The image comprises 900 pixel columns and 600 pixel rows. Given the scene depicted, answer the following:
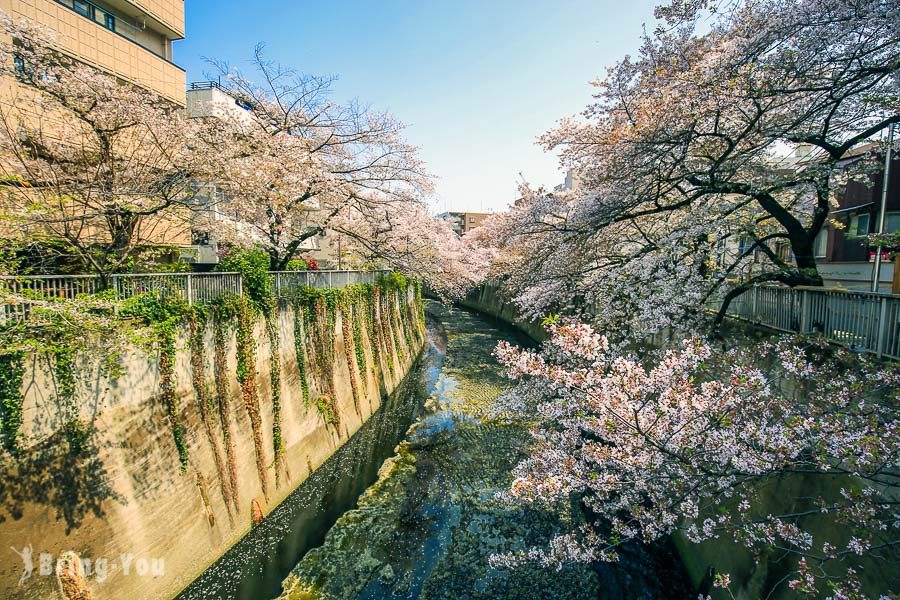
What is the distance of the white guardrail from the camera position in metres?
5.64

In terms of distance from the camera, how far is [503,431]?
558 inches

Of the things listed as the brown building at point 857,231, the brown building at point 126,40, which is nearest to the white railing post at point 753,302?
the brown building at point 857,231

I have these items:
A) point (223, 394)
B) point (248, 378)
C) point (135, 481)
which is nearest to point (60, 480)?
point (135, 481)

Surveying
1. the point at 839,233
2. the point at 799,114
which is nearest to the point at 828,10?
the point at 799,114

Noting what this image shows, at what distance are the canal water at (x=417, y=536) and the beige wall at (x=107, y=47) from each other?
14.0m

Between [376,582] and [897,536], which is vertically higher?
[897,536]

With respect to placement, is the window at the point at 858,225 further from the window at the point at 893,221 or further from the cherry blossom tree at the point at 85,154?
the cherry blossom tree at the point at 85,154

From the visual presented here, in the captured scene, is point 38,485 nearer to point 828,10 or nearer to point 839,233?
point 828,10

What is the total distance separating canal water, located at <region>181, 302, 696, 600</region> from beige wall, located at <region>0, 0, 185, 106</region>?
13993 mm

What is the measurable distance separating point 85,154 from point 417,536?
11.6m

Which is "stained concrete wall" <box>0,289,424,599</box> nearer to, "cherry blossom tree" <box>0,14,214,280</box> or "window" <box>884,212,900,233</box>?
"cherry blossom tree" <box>0,14,214,280</box>

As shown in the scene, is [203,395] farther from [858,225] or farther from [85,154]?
[858,225]

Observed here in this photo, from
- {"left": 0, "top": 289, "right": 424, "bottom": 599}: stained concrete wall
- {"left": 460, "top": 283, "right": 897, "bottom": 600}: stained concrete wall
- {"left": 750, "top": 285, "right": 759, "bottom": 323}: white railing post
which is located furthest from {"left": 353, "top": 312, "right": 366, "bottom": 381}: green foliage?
{"left": 750, "top": 285, "right": 759, "bottom": 323}: white railing post

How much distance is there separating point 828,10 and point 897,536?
7.03 m
